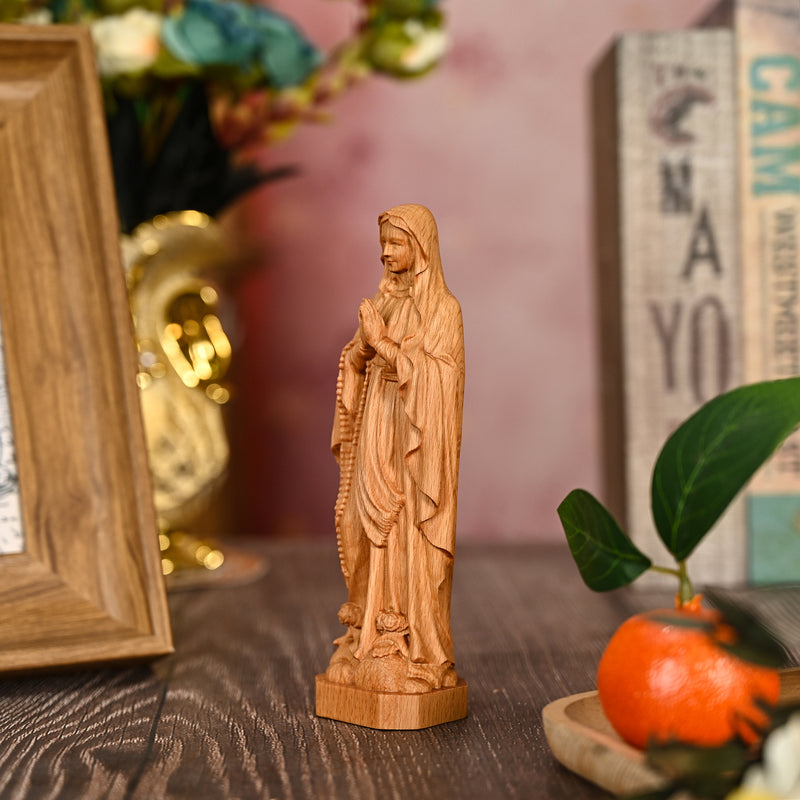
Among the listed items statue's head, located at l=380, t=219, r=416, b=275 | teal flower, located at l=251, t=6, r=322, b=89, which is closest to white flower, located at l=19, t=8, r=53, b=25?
teal flower, located at l=251, t=6, r=322, b=89

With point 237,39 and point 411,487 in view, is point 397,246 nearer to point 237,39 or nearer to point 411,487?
point 411,487

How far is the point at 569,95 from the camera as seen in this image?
3.80 feet

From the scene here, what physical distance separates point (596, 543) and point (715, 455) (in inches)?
2.7

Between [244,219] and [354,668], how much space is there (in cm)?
73

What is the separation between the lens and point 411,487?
Answer: 55 cm

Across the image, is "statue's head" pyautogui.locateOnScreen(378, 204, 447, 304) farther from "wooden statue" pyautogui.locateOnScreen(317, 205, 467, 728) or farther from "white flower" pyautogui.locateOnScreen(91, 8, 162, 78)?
"white flower" pyautogui.locateOnScreen(91, 8, 162, 78)

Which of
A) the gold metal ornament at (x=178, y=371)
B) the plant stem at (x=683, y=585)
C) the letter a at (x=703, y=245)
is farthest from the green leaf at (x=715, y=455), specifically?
the gold metal ornament at (x=178, y=371)

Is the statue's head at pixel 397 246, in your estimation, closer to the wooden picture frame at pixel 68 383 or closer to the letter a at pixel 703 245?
the wooden picture frame at pixel 68 383

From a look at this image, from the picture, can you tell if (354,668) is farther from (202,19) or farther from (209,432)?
(202,19)

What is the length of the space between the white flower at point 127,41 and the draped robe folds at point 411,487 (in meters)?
0.41

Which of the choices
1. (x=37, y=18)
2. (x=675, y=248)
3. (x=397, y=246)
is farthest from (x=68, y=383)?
(x=675, y=248)

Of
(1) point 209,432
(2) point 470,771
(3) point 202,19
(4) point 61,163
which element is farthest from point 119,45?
(2) point 470,771

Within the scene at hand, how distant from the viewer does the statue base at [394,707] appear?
0.53 m

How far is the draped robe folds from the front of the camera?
0.54 metres
